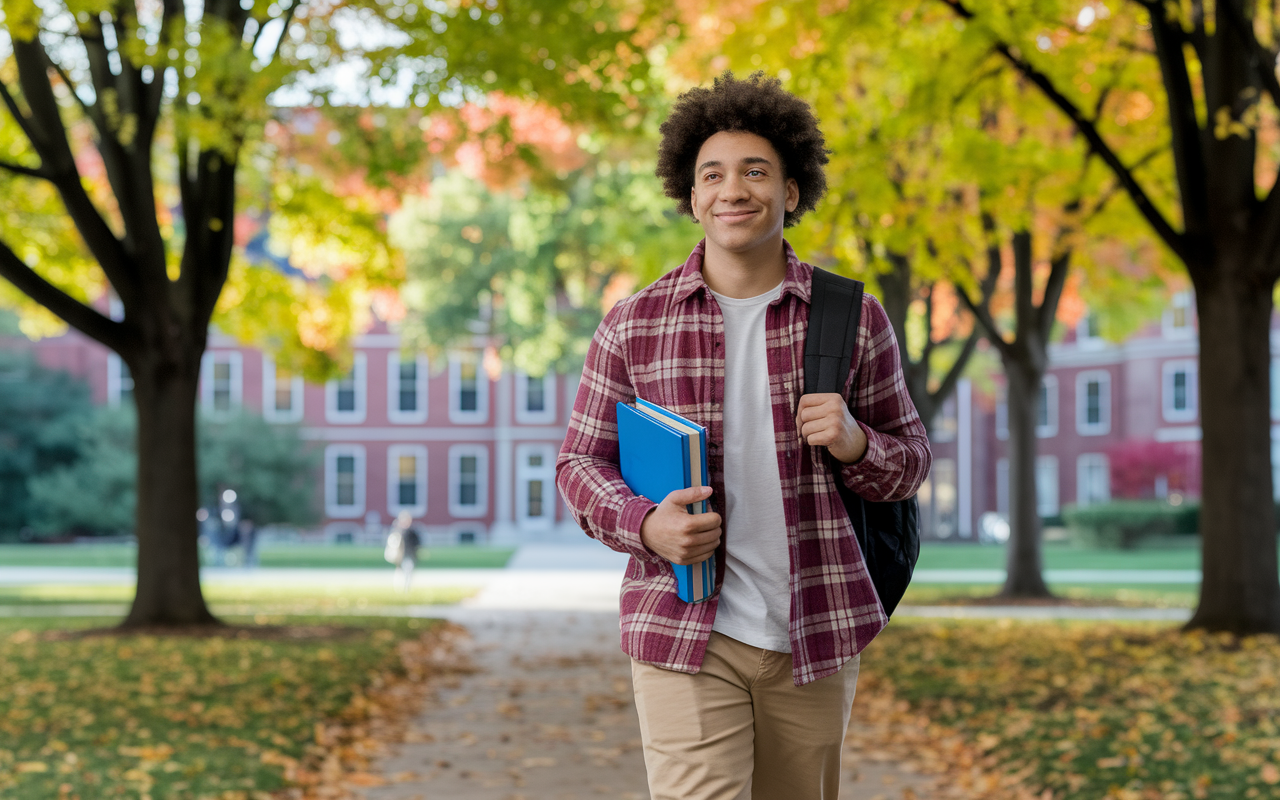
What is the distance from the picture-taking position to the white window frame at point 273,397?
154ft

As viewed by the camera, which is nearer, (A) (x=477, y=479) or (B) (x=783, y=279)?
(B) (x=783, y=279)

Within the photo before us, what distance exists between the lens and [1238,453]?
10484mm

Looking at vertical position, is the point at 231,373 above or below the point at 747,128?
above

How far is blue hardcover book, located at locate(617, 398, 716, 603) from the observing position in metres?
2.50

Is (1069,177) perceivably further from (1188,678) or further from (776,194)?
(776,194)

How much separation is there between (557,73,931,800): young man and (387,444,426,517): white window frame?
45.5m

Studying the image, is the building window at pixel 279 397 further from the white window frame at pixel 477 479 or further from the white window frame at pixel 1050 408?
the white window frame at pixel 1050 408

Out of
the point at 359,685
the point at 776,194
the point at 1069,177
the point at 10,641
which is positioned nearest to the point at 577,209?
the point at 1069,177

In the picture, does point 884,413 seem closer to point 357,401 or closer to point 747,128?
point 747,128

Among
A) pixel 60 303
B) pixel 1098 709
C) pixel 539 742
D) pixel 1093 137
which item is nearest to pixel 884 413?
pixel 539 742

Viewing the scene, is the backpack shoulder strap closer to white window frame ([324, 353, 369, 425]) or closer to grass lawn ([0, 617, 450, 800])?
grass lawn ([0, 617, 450, 800])

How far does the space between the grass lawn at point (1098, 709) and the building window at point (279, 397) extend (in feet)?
126

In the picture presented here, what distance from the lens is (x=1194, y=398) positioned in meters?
44.3

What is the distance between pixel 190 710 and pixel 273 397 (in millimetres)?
40403
